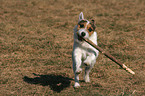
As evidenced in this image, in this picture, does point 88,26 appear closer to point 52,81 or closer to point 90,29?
point 90,29

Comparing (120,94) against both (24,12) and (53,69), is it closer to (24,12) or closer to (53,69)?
(53,69)

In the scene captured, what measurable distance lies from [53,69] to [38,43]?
2625 millimetres

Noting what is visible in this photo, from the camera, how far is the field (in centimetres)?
630

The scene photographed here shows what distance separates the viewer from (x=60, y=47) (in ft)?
31.8

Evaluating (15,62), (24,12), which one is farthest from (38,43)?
(24,12)

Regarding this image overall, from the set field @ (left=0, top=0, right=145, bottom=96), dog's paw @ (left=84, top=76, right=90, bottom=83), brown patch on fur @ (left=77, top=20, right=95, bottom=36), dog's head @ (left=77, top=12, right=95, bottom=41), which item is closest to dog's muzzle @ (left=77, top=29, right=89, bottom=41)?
dog's head @ (left=77, top=12, right=95, bottom=41)

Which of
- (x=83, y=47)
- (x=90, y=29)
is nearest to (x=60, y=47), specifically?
(x=83, y=47)

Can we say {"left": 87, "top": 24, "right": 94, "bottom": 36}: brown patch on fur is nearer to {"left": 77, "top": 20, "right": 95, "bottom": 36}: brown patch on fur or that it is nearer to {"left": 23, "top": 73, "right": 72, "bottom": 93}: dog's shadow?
{"left": 77, "top": 20, "right": 95, "bottom": 36}: brown patch on fur

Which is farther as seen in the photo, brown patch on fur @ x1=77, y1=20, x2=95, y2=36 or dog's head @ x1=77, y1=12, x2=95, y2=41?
brown patch on fur @ x1=77, y1=20, x2=95, y2=36

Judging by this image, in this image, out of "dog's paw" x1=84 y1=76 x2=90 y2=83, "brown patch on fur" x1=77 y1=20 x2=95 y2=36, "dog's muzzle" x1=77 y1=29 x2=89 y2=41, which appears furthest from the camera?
"dog's paw" x1=84 y1=76 x2=90 y2=83

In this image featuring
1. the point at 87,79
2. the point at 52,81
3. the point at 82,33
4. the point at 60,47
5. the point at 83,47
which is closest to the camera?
the point at 82,33

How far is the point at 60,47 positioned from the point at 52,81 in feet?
10.5

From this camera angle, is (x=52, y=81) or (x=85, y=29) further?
(x=52, y=81)

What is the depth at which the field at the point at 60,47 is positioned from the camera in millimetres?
6304
